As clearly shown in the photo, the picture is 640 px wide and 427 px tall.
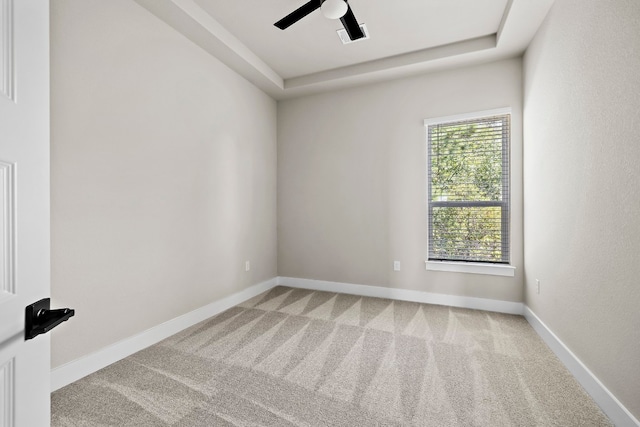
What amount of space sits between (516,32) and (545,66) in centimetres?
47

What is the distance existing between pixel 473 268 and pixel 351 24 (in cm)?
268

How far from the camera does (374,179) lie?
12.6 feet

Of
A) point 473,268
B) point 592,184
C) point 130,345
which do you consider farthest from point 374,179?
point 130,345

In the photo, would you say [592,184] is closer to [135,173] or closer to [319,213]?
[319,213]

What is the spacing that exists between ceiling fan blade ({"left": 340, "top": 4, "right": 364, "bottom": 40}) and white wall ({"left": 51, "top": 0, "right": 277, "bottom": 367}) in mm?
1442

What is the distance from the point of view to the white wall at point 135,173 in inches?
78.0

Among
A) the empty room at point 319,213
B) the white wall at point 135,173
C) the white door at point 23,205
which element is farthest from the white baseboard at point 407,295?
the white door at point 23,205

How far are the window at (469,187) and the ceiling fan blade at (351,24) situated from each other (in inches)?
54.2

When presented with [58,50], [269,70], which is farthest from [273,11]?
[58,50]

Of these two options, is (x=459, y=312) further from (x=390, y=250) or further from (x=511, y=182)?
(x=511, y=182)

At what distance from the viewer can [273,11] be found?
2.64 m

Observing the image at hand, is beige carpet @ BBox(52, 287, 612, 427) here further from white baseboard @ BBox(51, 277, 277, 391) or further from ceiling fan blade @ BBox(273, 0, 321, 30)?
ceiling fan blade @ BBox(273, 0, 321, 30)

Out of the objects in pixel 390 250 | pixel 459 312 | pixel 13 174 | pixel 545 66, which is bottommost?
pixel 459 312

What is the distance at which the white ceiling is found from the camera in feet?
8.43
